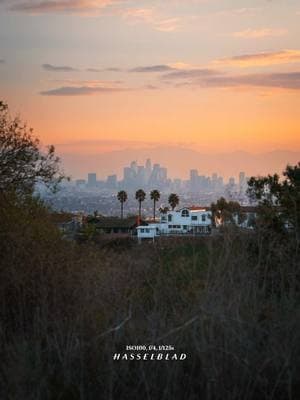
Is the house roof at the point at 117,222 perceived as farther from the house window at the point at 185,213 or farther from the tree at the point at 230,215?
the tree at the point at 230,215

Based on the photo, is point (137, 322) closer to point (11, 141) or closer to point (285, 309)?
point (285, 309)

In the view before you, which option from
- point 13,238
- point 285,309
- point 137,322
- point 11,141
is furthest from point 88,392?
point 11,141

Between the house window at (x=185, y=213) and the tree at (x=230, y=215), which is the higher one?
the house window at (x=185, y=213)

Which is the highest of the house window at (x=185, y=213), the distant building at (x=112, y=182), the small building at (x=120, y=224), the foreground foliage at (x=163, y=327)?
the distant building at (x=112, y=182)

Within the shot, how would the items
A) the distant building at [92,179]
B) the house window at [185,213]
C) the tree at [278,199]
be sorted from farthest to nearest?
the house window at [185,213] < the distant building at [92,179] < the tree at [278,199]

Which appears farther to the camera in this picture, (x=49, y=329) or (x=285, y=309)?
(x=49, y=329)

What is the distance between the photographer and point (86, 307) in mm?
5957

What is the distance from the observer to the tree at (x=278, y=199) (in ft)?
26.8

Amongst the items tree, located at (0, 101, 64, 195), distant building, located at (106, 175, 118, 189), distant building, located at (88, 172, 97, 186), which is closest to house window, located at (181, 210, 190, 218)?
distant building, located at (106, 175, 118, 189)

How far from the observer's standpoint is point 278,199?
1405cm

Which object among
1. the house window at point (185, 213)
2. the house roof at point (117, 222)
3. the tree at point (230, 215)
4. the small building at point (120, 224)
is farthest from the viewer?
the house window at point (185, 213)

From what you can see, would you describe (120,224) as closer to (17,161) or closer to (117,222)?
(117,222)

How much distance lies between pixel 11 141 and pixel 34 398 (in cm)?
718

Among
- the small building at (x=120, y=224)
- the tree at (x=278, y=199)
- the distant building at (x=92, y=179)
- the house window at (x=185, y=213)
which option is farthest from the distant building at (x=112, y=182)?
the house window at (x=185, y=213)
